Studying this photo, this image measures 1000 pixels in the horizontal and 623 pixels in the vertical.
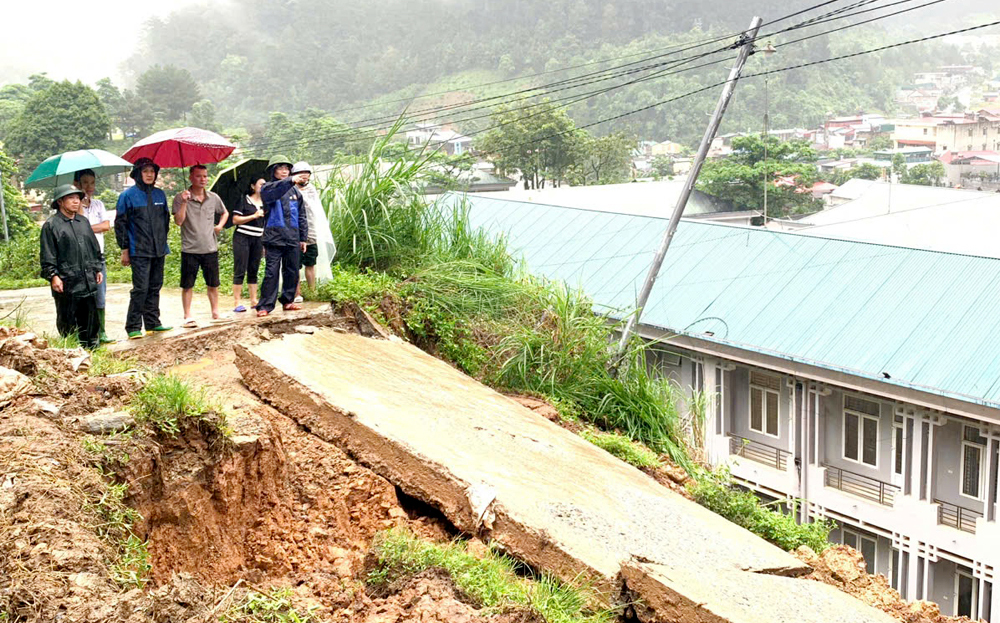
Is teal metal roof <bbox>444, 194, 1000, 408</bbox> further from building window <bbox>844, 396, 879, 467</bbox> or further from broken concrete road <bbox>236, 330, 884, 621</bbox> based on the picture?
broken concrete road <bbox>236, 330, 884, 621</bbox>

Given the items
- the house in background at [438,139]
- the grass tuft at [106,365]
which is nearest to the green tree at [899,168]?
the house in background at [438,139]

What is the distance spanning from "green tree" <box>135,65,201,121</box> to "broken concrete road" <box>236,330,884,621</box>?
7634 cm

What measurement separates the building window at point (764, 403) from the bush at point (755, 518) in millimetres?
6801

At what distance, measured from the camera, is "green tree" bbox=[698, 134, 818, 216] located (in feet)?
133

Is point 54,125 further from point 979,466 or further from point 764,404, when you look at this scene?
point 979,466

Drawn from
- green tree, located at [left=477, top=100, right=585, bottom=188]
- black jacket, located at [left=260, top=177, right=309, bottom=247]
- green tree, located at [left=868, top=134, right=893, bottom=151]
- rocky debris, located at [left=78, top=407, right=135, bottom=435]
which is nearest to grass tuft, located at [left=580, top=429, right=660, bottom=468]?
black jacket, located at [left=260, top=177, right=309, bottom=247]

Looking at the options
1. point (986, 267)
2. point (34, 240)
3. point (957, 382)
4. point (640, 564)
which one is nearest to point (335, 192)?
point (640, 564)

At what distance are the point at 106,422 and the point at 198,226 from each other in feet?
10.4

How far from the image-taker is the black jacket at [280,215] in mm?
7020

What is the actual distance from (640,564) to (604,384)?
3546 mm

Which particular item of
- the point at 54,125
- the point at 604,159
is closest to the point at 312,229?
the point at 54,125

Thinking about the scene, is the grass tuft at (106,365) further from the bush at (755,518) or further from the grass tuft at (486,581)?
the bush at (755,518)

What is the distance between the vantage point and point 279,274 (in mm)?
7031

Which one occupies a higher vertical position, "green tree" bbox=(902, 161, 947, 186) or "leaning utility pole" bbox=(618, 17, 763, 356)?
"leaning utility pole" bbox=(618, 17, 763, 356)
